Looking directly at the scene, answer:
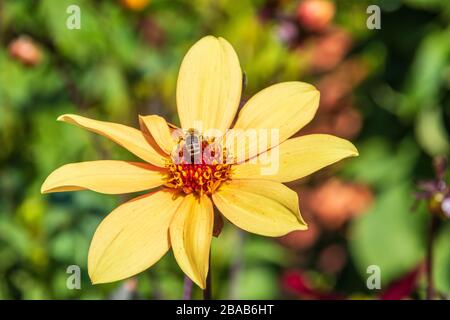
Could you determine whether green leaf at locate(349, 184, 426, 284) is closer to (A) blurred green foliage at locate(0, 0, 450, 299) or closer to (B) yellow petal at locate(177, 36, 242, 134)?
(A) blurred green foliage at locate(0, 0, 450, 299)

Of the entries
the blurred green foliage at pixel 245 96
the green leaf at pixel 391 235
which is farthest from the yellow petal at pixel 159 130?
the green leaf at pixel 391 235

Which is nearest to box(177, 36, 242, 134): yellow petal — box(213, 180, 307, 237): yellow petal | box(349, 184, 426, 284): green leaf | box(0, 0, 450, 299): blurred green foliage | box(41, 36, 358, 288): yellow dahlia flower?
box(41, 36, 358, 288): yellow dahlia flower

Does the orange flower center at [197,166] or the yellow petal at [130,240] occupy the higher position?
the orange flower center at [197,166]

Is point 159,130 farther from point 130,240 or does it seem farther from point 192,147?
point 130,240

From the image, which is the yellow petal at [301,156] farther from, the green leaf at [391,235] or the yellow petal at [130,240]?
the green leaf at [391,235]

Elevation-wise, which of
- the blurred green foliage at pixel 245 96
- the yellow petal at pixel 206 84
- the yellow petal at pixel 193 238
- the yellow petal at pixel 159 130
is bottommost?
the yellow petal at pixel 193 238

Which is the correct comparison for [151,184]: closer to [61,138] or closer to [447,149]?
[61,138]
